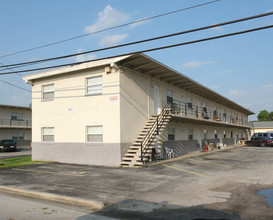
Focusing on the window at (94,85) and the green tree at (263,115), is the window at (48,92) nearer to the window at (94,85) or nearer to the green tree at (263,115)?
the window at (94,85)

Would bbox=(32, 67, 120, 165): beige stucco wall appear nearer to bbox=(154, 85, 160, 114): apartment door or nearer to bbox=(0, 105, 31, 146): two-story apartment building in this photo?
bbox=(154, 85, 160, 114): apartment door

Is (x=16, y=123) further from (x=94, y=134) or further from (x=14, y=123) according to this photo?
(x=94, y=134)

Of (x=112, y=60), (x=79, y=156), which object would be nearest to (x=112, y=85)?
(x=112, y=60)

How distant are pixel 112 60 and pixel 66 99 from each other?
197 inches

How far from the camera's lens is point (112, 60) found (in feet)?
50.0

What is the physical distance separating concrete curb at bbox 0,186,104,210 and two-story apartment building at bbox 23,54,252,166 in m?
6.95

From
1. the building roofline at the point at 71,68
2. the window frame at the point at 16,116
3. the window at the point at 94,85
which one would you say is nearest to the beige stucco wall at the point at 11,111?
the window frame at the point at 16,116

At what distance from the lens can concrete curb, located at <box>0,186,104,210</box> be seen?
277 inches

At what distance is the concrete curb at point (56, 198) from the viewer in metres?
7.03

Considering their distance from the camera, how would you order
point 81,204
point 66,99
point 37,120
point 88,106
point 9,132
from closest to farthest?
point 81,204 < point 88,106 < point 66,99 < point 37,120 < point 9,132

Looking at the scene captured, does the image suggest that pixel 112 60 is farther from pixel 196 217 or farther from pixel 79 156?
pixel 196 217

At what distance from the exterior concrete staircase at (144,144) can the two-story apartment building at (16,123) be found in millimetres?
29167

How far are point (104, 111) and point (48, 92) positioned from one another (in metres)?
5.85

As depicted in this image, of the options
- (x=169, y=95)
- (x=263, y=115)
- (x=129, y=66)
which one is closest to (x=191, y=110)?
(x=169, y=95)
